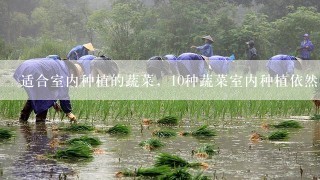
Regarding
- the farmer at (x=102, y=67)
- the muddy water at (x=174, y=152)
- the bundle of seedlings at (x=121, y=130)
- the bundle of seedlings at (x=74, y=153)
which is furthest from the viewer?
the farmer at (x=102, y=67)

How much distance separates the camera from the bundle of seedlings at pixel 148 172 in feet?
17.9

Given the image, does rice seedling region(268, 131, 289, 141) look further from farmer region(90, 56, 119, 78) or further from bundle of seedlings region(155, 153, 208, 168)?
farmer region(90, 56, 119, 78)

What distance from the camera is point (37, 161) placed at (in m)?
6.29

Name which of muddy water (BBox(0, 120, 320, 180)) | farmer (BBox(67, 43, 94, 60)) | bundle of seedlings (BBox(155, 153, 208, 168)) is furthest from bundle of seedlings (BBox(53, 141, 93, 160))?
farmer (BBox(67, 43, 94, 60))

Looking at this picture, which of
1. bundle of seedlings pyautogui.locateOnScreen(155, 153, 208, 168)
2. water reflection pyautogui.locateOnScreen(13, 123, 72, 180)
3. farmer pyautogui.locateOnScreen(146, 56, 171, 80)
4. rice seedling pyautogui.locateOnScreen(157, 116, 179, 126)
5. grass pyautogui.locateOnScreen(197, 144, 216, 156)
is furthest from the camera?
farmer pyautogui.locateOnScreen(146, 56, 171, 80)

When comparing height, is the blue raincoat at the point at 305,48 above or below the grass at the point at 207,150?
above

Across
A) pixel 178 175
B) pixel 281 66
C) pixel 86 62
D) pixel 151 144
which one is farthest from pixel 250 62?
pixel 178 175

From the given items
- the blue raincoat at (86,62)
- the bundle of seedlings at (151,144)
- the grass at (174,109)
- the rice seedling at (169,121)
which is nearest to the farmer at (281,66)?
the blue raincoat at (86,62)

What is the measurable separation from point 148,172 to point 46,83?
4.84 metres

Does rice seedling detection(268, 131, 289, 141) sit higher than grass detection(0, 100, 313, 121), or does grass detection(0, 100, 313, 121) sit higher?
grass detection(0, 100, 313, 121)

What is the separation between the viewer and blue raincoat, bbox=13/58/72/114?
390 inches

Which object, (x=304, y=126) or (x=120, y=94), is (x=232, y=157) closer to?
(x=304, y=126)

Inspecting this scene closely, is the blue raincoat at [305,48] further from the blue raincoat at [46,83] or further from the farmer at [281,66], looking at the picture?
the blue raincoat at [46,83]

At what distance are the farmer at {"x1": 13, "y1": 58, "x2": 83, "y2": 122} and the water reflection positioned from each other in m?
1.14
